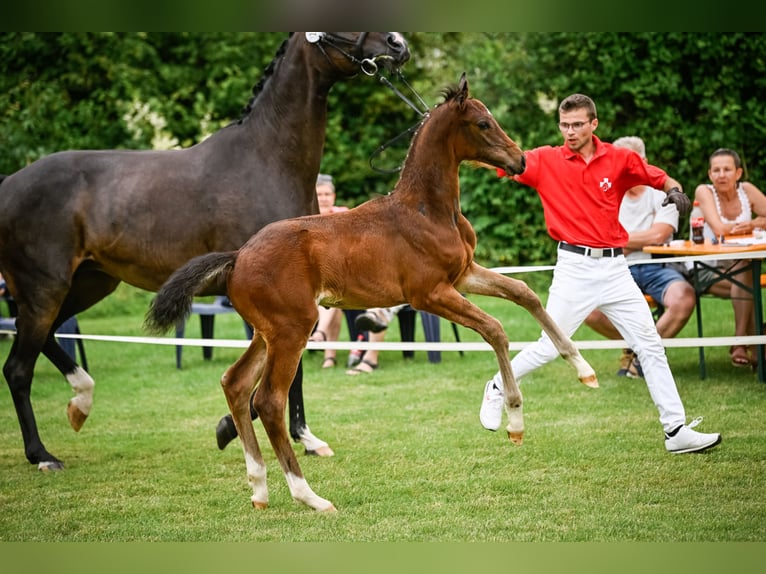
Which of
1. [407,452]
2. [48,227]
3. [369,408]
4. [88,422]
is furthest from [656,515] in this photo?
[88,422]

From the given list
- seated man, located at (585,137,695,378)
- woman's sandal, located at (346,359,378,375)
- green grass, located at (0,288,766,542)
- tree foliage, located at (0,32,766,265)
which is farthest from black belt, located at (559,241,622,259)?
tree foliage, located at (0,32,766,265)

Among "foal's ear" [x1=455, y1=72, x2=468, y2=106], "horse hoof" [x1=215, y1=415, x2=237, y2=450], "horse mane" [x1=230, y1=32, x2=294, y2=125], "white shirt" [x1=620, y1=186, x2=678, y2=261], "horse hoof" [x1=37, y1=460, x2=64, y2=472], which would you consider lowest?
"horse hoof" [x1=37, y1=460, x2=64, y2=472]

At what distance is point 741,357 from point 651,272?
1.04 metres

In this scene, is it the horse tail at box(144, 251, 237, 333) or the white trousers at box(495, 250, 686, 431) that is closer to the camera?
the horse tail at box(144, 251, 237, 333)

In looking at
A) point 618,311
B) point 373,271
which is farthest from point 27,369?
point 618,311

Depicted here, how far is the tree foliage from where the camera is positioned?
39.5 feet

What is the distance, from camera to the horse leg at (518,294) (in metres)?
4.54

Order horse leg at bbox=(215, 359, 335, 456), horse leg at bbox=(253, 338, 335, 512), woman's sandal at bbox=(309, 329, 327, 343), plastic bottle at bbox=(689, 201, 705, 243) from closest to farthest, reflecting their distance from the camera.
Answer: horse leg at bbox=(253, 338, 335, 512) < horse leg at bbox=(215, 359, 335, 456) < plastic bottle at bbox=(689, 201, 705, 243) < woman's sandal at bbox=(309, 329, 327, 343)

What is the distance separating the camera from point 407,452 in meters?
5.80

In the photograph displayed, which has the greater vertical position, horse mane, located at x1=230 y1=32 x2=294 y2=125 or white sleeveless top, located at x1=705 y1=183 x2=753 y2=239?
horse mane, located at x1=230 y1=32 x2=294 y2=125

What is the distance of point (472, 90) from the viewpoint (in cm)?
1309

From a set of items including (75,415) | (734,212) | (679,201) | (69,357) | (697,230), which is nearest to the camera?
(679,201)

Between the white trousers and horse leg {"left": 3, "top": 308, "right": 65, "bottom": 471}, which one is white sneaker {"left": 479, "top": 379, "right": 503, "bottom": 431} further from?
horse leg {"left": 3, "top": 308, "right": 65, "bottom": 471}

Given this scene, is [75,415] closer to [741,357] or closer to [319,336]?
[319,336]
